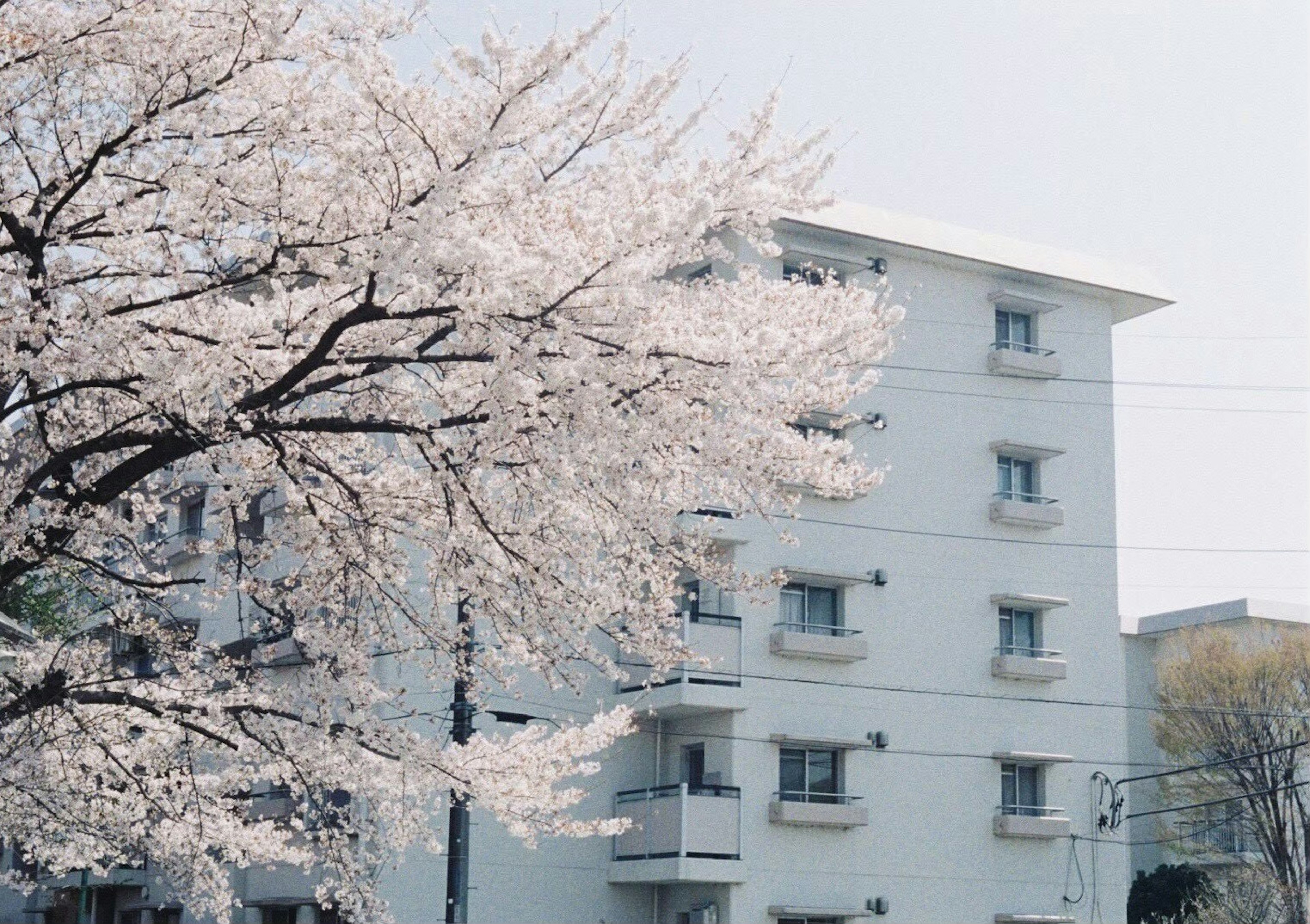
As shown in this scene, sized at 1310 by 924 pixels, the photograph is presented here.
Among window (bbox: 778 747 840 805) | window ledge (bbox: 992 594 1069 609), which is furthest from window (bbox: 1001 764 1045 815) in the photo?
window (bbox: 778 747 840 805)

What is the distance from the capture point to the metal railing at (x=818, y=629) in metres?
24.6

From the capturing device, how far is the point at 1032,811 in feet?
85.6

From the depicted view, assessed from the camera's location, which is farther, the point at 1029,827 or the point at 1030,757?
the point at 1030,757

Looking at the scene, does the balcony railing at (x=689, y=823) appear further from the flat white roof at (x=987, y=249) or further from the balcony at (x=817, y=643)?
the flat white roof at (x=987, y=249)

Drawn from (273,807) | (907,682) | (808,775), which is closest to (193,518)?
Result: (273,807)

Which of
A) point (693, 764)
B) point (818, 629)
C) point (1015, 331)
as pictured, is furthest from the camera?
point (1015, 331)

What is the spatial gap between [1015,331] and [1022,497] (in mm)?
3021

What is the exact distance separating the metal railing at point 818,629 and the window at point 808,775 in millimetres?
1796

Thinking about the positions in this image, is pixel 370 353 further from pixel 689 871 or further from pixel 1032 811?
pixel 1032 811

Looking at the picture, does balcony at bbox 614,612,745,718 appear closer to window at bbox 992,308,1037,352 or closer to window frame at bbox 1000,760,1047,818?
window frame at bbox 1000,760,1047,818

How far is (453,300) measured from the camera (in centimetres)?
841

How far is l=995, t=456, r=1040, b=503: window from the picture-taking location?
2730cm

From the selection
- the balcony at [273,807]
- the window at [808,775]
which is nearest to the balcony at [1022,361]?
the window at [808,775]

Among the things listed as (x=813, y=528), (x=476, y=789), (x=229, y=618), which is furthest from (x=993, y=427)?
(x=476, y=789)
